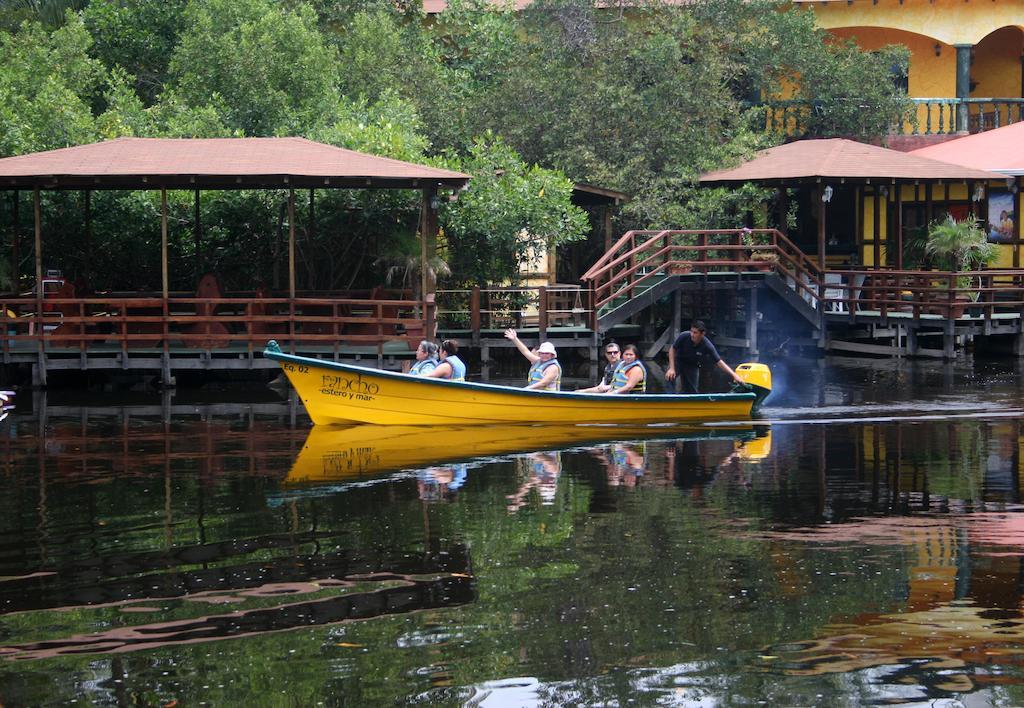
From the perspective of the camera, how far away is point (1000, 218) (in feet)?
118

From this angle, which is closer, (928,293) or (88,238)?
(88,238)

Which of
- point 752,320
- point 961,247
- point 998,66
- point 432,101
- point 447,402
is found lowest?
point 447,402

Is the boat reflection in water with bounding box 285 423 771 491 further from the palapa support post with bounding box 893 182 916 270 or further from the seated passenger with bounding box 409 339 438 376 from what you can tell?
the palapa support post with bounding box 893 182 916 270

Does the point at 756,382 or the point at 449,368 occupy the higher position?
the point at 449,368

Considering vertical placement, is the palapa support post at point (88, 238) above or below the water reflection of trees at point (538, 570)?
above

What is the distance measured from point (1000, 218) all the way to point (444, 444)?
20.3 m

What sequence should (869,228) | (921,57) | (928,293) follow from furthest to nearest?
(921,57), (869,228), (928,293)

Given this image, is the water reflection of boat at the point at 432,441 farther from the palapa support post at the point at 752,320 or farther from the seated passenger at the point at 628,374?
the palapa support post at the point at 752,320

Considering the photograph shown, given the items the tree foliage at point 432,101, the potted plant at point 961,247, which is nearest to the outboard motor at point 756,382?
the tree foliage at point 432,101

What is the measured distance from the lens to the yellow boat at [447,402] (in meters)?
20.9

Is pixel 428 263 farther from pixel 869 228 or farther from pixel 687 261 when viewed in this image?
pixel 869 228

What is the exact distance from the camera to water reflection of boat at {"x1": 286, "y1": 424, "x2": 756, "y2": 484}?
711 inches

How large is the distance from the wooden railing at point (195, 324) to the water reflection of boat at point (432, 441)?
17.6 ft

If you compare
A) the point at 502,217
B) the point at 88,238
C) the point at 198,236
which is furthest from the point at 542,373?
the point at 88,238
